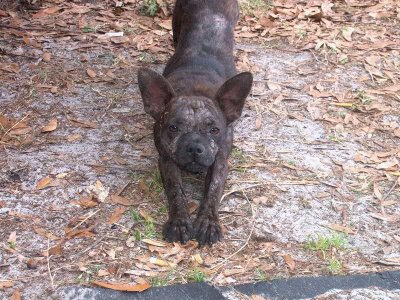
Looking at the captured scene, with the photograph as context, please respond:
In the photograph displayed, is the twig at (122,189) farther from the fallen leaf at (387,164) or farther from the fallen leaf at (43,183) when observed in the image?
the fallen leaf at (387,164)

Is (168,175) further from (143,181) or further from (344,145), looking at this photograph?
(344,145)

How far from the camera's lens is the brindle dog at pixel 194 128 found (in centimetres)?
515

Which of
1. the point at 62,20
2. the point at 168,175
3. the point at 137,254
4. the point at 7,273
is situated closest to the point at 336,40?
the point at 62,20

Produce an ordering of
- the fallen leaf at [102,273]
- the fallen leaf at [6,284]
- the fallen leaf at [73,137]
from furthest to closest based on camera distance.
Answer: the fallen leaf at [73,137] → the fallen leaf at [102,273] → the fallen leaf at [6,284]

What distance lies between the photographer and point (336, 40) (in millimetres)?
8422

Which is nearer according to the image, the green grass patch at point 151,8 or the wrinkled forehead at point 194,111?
the wrinkled forehead at point 194,111

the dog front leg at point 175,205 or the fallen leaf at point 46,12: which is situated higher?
the dog front leg at point 175,205

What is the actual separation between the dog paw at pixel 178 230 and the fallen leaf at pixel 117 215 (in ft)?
1.27

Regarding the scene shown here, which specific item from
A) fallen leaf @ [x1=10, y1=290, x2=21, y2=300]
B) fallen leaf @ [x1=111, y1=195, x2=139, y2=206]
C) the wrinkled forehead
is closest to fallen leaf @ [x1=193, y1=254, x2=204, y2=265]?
fallen leaf @ [x1=111, y1=195, x2=139, y2=206]

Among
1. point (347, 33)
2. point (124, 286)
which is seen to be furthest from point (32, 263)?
point (347, 33)

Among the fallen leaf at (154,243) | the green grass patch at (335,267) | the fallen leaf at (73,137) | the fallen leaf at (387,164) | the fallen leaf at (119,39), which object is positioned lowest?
the fallen leaf at (73,137)

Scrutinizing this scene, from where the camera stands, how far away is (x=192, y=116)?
5344mm

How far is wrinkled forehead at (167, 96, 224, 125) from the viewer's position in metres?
5.34

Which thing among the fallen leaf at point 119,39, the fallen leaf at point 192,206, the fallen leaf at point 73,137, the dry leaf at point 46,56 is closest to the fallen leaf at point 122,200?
the fallen leaf at point 192,206
